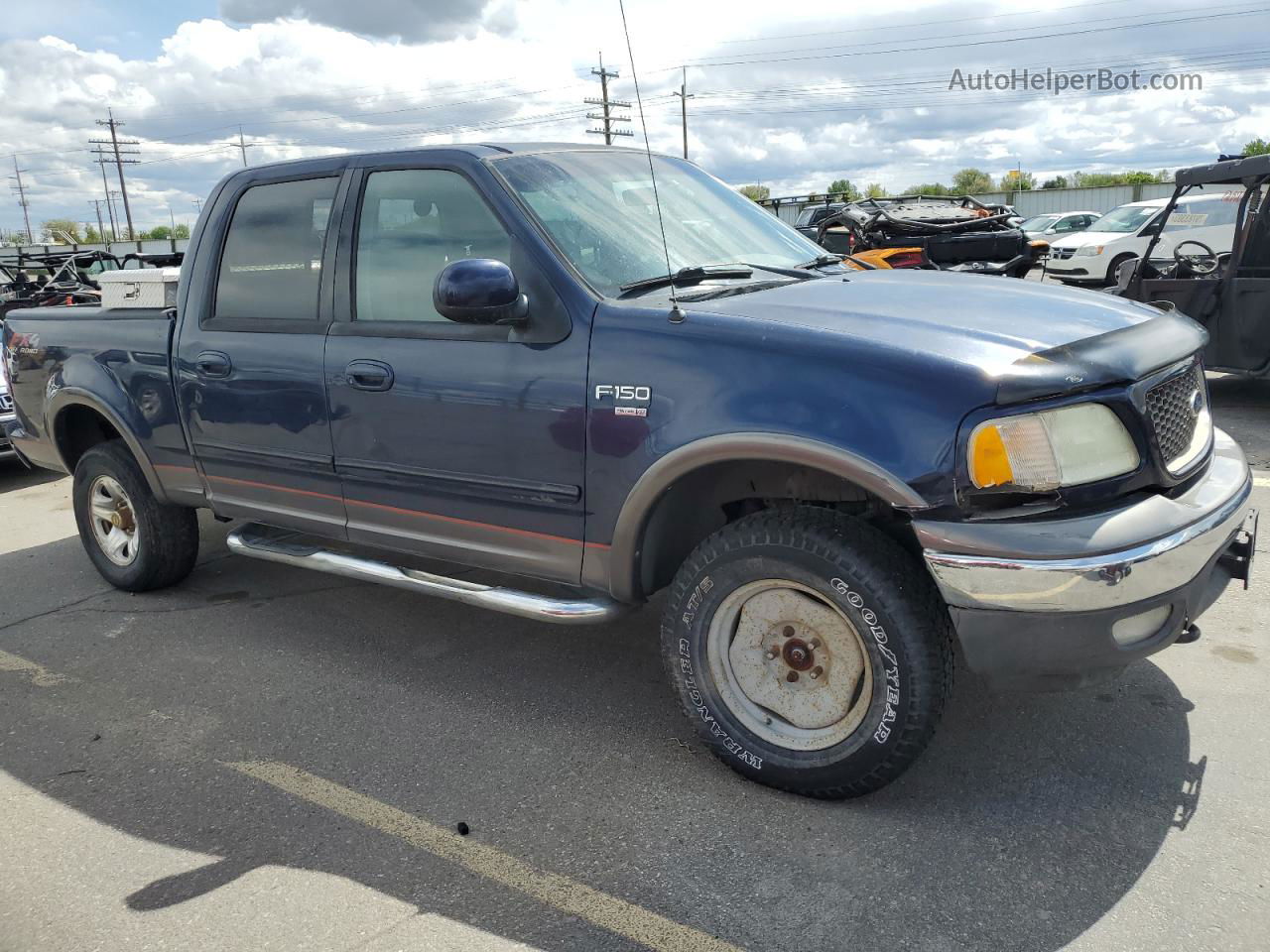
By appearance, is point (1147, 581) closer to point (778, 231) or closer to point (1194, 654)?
point (1194, 654)

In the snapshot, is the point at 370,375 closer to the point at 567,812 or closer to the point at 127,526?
the point at 567,812

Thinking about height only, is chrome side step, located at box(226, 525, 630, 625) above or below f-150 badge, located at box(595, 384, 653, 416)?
below

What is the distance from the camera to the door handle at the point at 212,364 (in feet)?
13.8

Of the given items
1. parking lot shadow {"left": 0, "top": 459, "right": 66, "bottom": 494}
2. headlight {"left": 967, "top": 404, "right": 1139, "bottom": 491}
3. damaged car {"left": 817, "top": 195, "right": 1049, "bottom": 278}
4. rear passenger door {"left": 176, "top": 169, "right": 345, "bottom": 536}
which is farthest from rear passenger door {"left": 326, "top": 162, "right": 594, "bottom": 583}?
damaged car {"left": 817, "top": 195, "right": 1049, "bottom": 278}

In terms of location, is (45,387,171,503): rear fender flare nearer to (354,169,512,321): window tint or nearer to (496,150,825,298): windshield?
(354,169,512,321): window tint

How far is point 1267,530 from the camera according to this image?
17.3ft

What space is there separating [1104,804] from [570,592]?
1.80 metres

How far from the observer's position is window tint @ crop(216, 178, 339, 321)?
4043mm

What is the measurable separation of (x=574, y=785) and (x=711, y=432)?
1196 mm

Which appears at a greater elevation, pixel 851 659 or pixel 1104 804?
pixel 851 659

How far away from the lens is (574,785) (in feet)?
10.5

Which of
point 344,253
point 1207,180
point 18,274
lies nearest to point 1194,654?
point 344,253

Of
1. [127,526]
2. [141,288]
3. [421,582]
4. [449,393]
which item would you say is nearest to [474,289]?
[449,393]

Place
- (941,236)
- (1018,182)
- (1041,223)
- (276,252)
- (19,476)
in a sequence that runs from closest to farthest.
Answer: (276,252)
(19,476)
(941,236)
(1041,223)
(1018,182)
